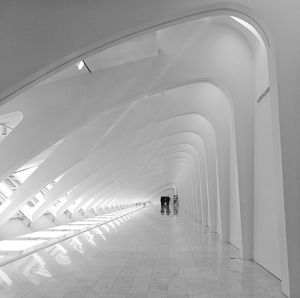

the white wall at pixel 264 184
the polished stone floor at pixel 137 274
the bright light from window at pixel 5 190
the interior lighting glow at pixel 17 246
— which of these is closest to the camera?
the polished stone floor at pixel 137 274

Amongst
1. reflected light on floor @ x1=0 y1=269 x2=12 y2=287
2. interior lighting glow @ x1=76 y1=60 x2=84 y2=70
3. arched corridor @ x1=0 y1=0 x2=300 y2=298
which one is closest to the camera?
arched corridor @ x1=0 y1=0 x2=300 y2=298

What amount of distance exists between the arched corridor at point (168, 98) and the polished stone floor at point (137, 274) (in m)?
0.39

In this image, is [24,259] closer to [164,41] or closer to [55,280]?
[55,280]

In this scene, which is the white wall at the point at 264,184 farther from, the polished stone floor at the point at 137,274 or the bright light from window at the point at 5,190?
the bright light from window at the point at 5,190

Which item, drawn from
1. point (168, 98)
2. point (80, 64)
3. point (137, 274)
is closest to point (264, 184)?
point (137, 274)

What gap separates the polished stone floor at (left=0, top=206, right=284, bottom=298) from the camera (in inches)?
265

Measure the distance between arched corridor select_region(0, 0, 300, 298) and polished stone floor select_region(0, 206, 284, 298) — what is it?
1.27 feet

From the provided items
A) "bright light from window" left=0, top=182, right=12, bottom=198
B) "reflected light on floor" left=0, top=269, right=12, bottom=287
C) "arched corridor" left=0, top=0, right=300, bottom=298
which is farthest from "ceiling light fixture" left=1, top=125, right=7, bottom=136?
"bright light from window" left=0, top=182, right=12, bottom=198

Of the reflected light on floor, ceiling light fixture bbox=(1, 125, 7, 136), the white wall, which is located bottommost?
the reflected light on floor

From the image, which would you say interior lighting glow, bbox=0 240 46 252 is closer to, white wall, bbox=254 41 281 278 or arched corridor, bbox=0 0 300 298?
arched corridor, bbox=0 0 300 298

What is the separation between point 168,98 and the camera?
1633 centimetres

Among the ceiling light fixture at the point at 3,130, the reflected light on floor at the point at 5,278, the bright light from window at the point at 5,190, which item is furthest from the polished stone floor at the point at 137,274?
the bright light from window at the point at 5,190

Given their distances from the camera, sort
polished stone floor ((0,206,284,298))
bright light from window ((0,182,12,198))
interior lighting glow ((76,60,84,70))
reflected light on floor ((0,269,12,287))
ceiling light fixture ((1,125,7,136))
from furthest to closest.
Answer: bright light from window ((0,182,12,198)) → ceiling light fixture ((1,125,7,136)) → interior lighting glow ((76,60,84,70)) → reflected light on floor ((0,269,12,287)) → polished stone floor ((0,206,284,298))

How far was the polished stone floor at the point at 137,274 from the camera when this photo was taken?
6719 mm
